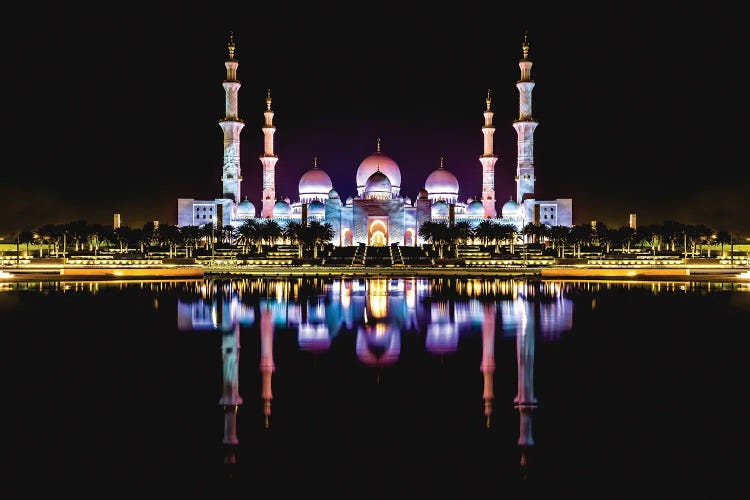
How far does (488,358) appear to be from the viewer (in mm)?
10523

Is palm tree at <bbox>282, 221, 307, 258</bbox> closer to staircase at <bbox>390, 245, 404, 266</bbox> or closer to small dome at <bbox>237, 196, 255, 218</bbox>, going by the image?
staircase at <bbox>390, 245, 404, 266</bbox>

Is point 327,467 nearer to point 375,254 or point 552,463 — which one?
point 552,463

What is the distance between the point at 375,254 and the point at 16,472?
116 feet

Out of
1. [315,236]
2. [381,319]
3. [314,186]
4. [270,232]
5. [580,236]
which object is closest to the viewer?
[381,319]

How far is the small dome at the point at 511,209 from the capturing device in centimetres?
4847

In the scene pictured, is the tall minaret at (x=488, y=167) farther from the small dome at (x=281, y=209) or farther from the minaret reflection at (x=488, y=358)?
the minaret reflection at (x=488, y=358)

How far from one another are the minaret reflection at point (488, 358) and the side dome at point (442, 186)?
117 ft

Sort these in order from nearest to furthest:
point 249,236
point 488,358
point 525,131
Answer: point 488,358
point 249,236
point 525,131

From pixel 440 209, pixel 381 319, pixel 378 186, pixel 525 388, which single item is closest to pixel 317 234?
pixel 378 186

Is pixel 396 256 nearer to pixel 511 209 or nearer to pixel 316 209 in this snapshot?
pixel 316 209

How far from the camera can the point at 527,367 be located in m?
9.91

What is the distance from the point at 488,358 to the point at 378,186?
39.1 meters

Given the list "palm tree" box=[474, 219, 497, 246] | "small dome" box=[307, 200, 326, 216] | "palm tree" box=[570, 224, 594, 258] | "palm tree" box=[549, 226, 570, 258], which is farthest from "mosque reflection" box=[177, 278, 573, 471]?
"small dome" box=[307, 200, 326, 216]

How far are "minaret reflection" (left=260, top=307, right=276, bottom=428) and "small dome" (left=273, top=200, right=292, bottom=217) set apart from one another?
3329 cm
